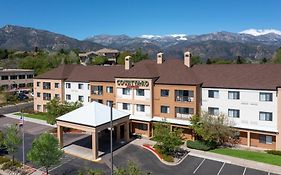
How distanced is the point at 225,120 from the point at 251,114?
12.7ft

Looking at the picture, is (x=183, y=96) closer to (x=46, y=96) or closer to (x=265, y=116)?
(x=265, y=116)

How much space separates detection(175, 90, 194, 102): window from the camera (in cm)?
4560

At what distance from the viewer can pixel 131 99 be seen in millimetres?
50062

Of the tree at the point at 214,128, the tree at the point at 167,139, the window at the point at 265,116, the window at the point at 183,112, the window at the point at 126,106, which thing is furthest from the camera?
the window at the point at 126,106

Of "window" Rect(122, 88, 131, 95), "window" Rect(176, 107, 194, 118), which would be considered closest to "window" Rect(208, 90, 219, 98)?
"window" Rect(176, 107, 194, 118)

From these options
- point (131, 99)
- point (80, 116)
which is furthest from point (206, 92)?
point (80, 116)

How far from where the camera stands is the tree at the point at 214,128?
1587 inches

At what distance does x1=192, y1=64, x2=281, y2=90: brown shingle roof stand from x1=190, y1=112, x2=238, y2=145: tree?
18.4 ft

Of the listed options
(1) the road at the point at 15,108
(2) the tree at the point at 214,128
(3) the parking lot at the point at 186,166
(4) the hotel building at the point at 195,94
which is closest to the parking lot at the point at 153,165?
(3) the parking lot at the point at 186,166

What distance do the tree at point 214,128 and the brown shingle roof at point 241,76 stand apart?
18.4 ft

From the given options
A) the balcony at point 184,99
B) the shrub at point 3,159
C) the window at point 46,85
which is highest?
the window at point 46,85

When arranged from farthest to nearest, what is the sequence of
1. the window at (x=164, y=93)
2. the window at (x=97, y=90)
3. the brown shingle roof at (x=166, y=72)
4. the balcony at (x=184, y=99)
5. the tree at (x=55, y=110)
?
the window at (x=97, y=90), the tree at (x=55, y=110), the window at (x=164, y=93), the brown shingle roof at (x=166, y=72), the balcony at (x=184, y=99)

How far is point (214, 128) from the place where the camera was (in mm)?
40312

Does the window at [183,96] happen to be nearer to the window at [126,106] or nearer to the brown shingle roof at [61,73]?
the window at [126,106]
